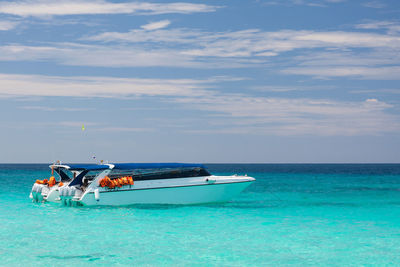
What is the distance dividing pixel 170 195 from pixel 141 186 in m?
1.54

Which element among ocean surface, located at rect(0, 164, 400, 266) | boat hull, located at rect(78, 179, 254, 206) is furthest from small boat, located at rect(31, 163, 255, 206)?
ocean surface, located at rect(0, 164, 400, 266)

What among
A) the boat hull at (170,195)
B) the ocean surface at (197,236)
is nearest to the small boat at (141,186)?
the boat hull at (170,195)

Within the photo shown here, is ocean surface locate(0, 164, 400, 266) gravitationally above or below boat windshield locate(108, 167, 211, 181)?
below

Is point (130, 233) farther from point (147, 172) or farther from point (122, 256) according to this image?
point (147, 172)

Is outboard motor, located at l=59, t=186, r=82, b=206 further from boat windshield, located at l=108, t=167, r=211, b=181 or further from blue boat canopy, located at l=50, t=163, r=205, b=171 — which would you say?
Answer: boat windshield, located at l=108, t=167, r=211, b=181

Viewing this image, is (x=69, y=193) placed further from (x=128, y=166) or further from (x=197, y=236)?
(x=197, y=236)

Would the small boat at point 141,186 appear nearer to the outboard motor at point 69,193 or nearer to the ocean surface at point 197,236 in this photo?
the outboard motor at point 69,193

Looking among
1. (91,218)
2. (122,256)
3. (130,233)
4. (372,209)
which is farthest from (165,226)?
(372,209)

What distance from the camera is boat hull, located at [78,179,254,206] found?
24.0 metres

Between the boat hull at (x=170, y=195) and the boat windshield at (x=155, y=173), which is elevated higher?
the boat windshield at (x=155, y=173)

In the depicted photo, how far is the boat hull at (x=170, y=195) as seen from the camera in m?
24.0

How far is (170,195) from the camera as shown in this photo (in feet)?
81.9

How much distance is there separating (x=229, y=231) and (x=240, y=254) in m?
3.88

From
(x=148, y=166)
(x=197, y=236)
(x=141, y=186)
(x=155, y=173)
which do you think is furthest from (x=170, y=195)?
(x=197, y=236)
